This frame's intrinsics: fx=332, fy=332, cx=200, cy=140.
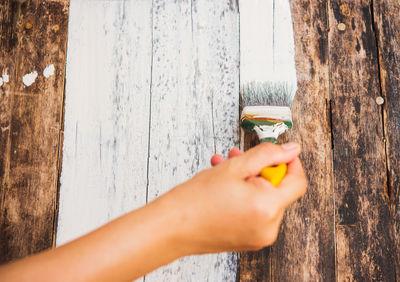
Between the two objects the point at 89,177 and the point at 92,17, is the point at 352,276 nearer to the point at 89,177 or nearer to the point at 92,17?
the point at 89,177

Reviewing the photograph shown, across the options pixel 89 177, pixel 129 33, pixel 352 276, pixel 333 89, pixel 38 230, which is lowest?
pixel 352 276

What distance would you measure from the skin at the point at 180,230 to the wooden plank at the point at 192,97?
454mm

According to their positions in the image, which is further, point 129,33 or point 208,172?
point 129,33

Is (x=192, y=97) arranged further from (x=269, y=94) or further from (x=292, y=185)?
(x=292, y=185)

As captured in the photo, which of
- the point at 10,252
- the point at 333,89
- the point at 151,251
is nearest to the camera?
the point at 151,251

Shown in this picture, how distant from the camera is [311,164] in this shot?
1.12 m

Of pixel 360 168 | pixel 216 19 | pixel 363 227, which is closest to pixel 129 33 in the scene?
pixel 216 19

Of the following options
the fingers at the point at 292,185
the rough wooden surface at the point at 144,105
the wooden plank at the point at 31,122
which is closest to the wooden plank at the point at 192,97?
the rough wooden surface at the point at 144,105

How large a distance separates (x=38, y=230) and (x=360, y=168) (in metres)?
1.08

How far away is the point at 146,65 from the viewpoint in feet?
3.70

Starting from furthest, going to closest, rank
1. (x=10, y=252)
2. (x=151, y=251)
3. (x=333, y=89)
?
(x=333, y=89) < (x=10, y=252) < (x=151, y=251)

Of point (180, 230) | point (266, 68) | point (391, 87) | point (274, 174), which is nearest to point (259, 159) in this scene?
point (274, 174)

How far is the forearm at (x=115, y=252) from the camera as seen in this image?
1.86 ft

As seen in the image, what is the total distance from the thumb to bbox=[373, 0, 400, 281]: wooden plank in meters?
0.64
